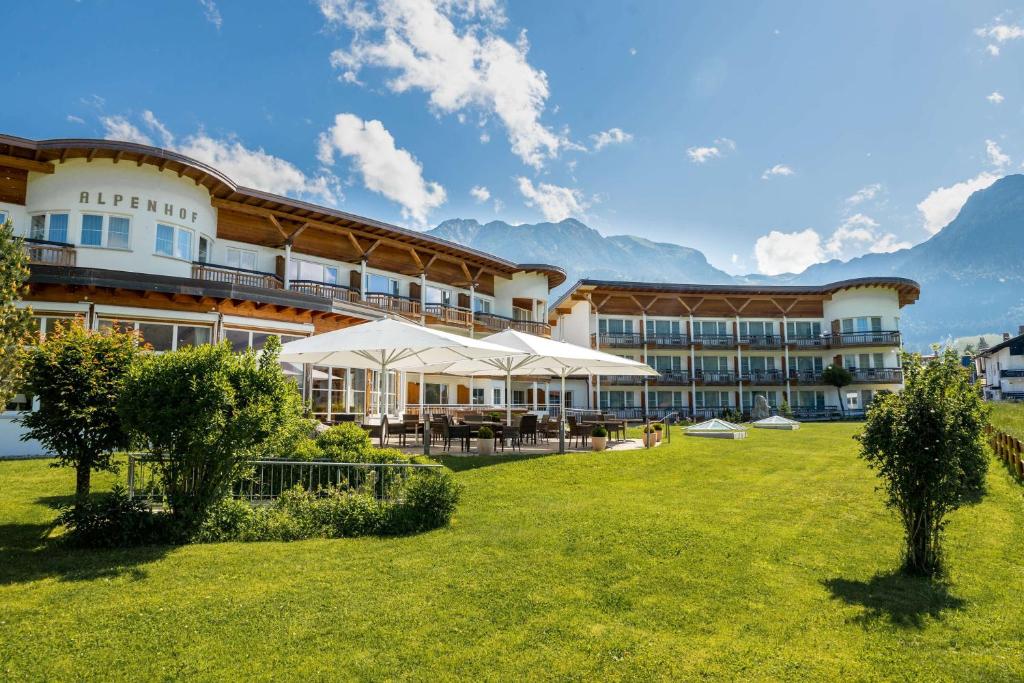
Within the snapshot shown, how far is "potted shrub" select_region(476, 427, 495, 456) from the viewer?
14242 mm

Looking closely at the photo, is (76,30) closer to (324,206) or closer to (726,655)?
(324,206)

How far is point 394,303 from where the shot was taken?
87.3ft

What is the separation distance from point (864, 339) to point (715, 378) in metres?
10.8

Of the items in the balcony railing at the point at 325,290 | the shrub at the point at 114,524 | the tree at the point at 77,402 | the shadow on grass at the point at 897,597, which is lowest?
the shadow on grass at the point at 897,597


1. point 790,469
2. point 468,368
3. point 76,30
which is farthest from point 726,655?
point 76,30

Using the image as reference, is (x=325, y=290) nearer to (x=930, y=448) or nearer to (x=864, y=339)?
(x=930, y=448)

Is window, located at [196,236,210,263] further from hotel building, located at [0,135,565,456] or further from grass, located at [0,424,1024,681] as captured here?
grass, located at [0,424,1024,681]

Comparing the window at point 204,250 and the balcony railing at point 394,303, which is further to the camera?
the balcony railing at point 394,303

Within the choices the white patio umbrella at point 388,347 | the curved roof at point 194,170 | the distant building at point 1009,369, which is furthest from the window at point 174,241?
the distant building at point 1009,369

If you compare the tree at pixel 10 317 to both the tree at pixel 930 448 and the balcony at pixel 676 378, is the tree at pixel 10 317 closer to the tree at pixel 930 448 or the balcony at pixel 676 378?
the tree at pixel 930 448

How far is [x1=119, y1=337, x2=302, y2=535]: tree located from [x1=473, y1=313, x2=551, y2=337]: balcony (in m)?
22.9

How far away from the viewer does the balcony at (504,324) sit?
102 feet

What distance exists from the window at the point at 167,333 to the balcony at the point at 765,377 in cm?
3834

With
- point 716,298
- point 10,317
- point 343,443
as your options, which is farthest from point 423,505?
point 716,298
